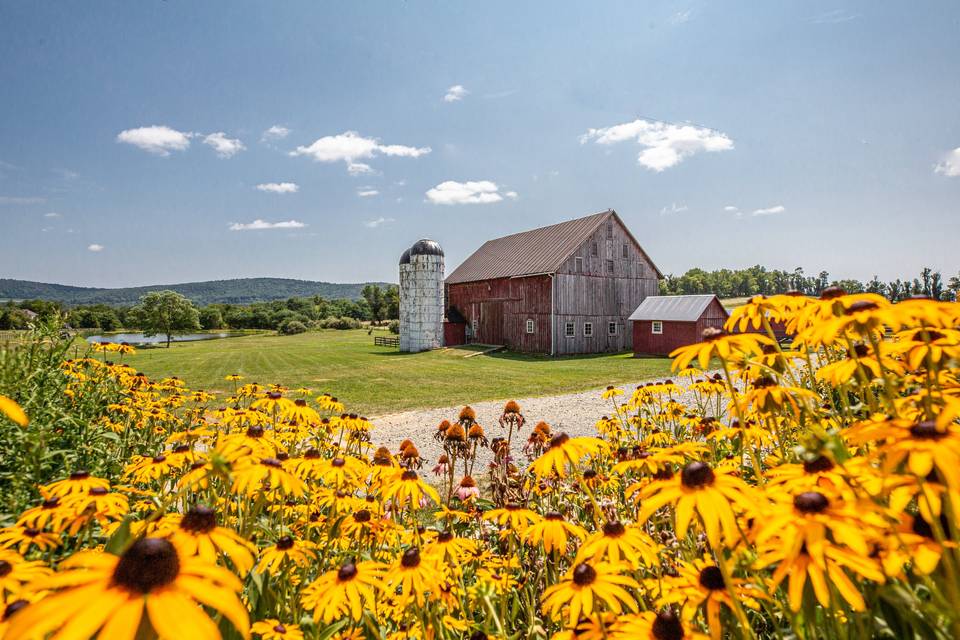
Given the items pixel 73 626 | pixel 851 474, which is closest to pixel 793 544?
pixel 851 474

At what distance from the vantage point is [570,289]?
26.9m

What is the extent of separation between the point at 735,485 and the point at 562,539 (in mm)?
836

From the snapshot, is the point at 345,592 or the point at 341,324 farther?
the point at 341,324

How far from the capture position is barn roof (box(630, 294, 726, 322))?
78.9 feet

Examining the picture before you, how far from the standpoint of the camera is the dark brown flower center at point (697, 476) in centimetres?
139

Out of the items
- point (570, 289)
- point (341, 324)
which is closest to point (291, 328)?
point (341, 324)

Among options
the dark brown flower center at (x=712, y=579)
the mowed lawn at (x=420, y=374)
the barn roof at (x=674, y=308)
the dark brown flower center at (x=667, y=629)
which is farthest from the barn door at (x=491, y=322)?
the dark brown flower center at (x=667, y=629)

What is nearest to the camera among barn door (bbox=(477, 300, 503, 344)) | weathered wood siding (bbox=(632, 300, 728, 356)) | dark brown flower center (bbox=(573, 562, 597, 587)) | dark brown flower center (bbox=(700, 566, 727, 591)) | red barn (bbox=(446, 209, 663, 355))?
dark brown flower center (bbox=(700, 566, 727, 591))

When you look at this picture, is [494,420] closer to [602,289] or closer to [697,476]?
[697,476]

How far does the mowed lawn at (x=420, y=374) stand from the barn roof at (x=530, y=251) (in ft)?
Answer: 17.8

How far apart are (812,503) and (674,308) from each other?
25803 millimetres

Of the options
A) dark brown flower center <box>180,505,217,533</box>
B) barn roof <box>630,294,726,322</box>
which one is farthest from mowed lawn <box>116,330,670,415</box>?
dark brown flower center <box>180,505,217,533</box>

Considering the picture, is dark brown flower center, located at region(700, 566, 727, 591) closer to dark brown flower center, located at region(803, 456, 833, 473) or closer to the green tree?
dark brown flower center, located at region(803, 456, 833, 473)

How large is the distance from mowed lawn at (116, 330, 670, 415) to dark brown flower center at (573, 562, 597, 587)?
35.6 ft
